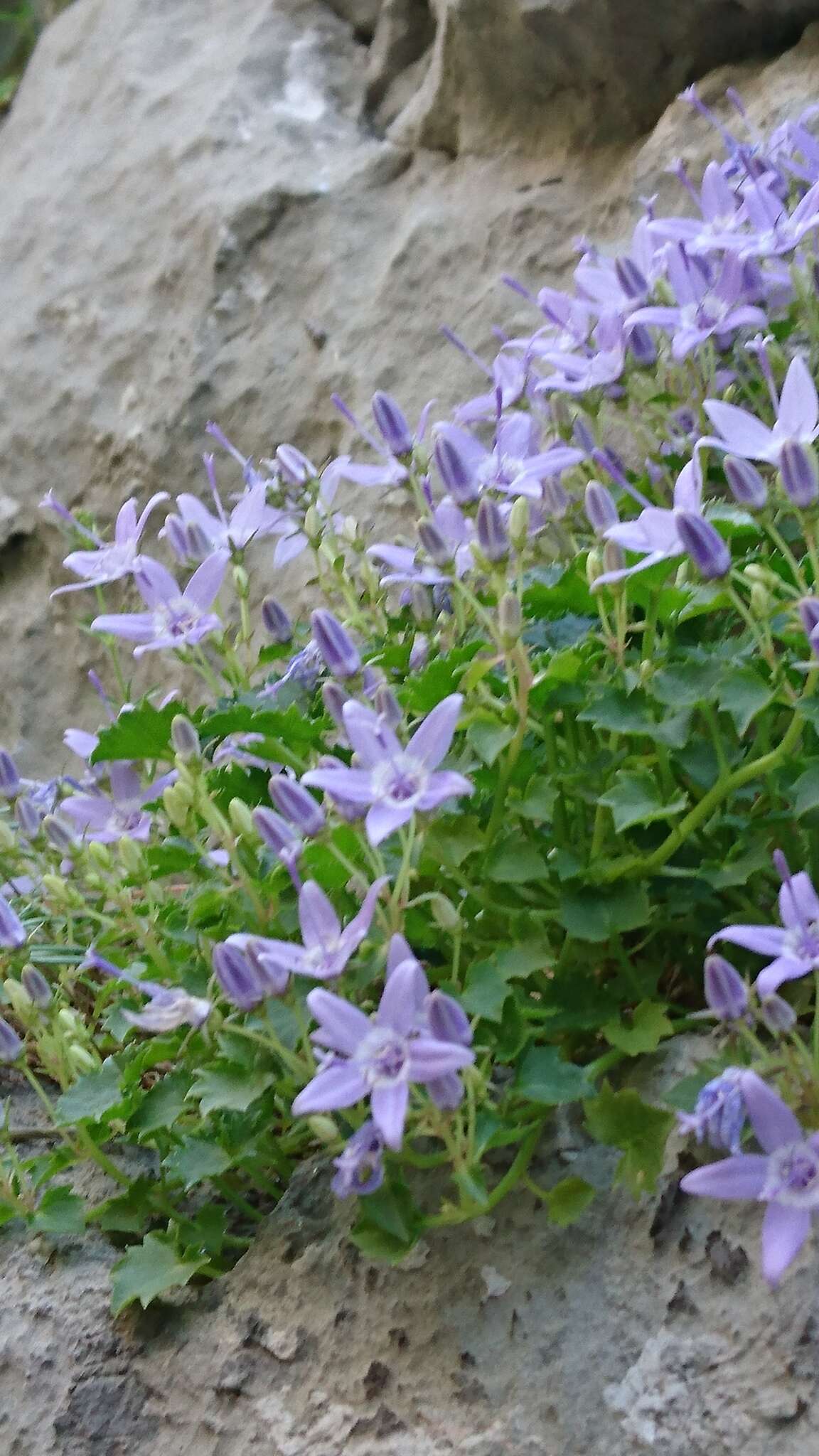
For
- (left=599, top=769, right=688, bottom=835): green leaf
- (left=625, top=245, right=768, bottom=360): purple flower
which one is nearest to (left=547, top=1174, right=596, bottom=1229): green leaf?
(left=599, top=769, right=688, bottom=835): green leaf

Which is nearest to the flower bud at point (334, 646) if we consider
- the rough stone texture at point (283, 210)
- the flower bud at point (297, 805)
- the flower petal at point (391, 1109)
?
the flower bud at point (297, 805)

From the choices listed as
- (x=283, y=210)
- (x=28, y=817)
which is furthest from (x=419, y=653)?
(x=283, y=210)

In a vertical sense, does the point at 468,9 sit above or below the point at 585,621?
above

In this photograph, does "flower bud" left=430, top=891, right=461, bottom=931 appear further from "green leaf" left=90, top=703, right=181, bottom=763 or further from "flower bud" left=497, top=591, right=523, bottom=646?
"green leaf" left=90, top=703, right=181, bottom=763

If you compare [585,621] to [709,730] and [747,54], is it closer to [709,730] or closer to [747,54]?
[709,730]

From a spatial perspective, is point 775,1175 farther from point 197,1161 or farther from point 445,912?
point 197,1161

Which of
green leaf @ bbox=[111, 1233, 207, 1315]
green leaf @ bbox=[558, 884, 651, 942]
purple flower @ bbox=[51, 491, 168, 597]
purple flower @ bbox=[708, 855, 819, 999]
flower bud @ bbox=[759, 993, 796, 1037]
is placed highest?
purple flower @ bbox=[51, 491, 168, 597]

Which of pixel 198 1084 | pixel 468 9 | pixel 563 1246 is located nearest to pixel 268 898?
pixel 198 1084
